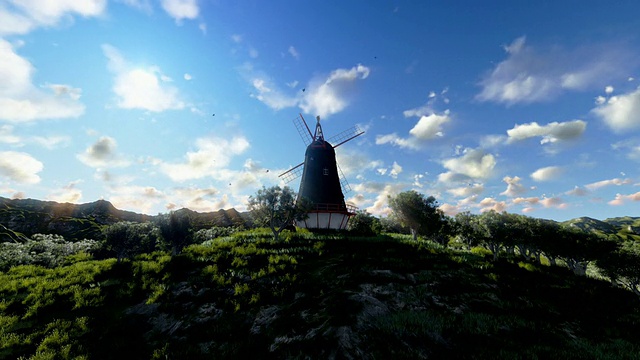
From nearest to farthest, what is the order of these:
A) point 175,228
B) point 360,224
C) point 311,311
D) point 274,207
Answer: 1. point 311,311
2. point 175,228
3. point 274,207
4. point 360,224

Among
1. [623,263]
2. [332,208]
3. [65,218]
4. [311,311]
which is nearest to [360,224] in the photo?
[332,208]

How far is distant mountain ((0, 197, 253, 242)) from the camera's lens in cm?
8738

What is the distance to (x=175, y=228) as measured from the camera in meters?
28.9

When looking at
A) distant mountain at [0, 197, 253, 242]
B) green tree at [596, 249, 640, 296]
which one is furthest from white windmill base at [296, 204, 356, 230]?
green tree at [596, 249, 640, 296]

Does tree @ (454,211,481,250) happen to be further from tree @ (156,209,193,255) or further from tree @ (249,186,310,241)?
tree @ (156,209,193,255)

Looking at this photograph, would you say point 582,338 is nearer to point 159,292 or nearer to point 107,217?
point 159,292

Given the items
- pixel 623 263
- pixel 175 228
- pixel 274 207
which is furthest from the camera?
pixel 623 263

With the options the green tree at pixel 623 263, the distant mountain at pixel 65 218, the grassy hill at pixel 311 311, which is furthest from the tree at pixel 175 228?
the green tree at pixel 623 263

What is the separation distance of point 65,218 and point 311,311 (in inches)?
5042

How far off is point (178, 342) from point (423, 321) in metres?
10.8

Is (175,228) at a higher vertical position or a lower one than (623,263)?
higher

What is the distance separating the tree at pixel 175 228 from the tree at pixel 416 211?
1109 inches

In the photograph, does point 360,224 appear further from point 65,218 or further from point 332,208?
point 65,218

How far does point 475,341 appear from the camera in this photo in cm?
1015
